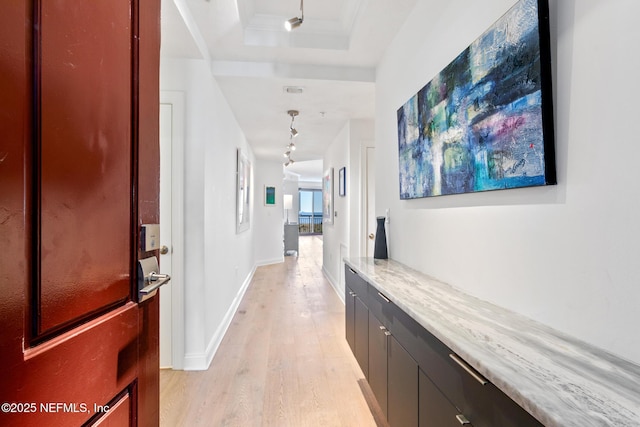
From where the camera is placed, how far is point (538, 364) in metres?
0.73

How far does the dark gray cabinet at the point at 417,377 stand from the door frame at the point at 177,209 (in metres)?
1.34

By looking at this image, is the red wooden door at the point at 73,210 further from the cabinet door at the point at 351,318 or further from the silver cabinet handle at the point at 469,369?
the cabinet door at the point at 351,318

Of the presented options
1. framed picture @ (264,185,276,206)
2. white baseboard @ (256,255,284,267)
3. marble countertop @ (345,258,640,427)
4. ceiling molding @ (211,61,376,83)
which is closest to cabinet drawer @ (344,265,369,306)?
marble countertop @ (345,258,640,427)

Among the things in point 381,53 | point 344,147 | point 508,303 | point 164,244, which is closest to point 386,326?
point 508,303

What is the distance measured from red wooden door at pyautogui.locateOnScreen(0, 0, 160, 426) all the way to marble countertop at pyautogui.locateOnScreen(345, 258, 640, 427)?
3.02 ft

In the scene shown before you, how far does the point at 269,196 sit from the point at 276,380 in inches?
193

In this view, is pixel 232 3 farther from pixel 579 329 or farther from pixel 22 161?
pixel 579 329

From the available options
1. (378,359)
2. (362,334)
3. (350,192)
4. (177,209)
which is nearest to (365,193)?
(350,192)

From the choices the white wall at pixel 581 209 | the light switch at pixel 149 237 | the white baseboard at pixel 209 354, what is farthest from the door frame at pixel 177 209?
the white wall at pixel 581 209

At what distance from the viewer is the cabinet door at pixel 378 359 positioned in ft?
4.95

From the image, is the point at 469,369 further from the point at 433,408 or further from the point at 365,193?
the point at 365,193

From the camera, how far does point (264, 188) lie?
658 cm

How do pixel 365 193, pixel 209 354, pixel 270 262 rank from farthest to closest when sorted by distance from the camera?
pixel 270 262, pixel 365 193, pixel 209 354

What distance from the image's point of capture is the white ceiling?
1.91 metres
